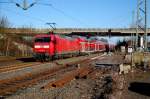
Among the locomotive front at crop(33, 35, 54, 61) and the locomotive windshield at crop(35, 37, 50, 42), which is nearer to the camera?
the locomotive front at crop(33, 35, 54, 61)

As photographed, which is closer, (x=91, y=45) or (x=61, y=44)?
(x=61, y=44)

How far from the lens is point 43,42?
42.0m

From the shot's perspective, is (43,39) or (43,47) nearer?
(43,47)

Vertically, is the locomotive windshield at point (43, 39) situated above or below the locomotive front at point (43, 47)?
above

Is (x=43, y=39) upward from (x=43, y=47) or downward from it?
upward

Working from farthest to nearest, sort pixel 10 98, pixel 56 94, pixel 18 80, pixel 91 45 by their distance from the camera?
1. pixel 91 45
2. pixel 18 80
3. pixel 56 94
4. pixel 10 98

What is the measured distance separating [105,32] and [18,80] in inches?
3944

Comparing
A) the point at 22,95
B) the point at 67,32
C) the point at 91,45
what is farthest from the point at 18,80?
the point at 67,32

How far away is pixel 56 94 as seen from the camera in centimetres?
1490

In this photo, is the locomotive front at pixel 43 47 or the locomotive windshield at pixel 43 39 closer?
the locomotive front at pixel 43 47

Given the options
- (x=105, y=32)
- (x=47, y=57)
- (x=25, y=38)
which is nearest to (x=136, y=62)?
(x=47, y=57)

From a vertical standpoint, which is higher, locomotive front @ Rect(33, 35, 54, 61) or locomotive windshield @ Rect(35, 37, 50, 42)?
locomotive windshield @ Rect(35, 37, 50, 42)

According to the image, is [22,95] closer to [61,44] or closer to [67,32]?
[61,44]

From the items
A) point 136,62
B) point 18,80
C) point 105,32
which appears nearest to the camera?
point 18,80
